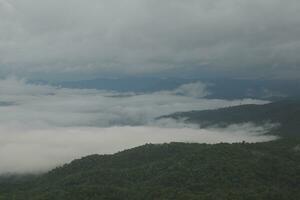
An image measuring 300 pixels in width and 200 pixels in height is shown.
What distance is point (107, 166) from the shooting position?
189625 millimetres

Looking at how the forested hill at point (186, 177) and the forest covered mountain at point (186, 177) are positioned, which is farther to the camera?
the forest covered mountain at point (186, 177)

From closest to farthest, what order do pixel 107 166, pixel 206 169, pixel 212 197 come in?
pixel 212 197
pixel 206 169
pixel 107 166

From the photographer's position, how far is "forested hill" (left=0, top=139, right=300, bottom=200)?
145 m

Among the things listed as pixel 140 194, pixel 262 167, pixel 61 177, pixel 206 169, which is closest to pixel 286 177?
pixel 262 167

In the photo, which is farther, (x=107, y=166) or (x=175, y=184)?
(x=107, y=166)

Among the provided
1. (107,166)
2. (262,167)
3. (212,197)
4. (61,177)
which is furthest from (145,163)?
(212,197)

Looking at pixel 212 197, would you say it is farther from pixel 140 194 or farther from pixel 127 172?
pixel 127 172

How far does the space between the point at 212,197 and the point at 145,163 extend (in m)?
53.9

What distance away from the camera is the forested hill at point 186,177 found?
14462 centimetres

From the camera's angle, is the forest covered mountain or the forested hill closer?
the forested hill

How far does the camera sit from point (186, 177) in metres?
162

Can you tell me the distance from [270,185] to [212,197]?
76.6ft

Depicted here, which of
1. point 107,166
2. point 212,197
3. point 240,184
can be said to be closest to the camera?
point 212,197

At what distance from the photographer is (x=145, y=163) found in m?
190
